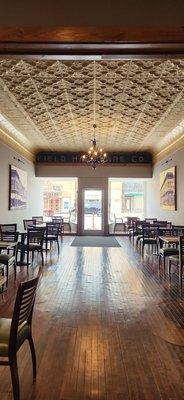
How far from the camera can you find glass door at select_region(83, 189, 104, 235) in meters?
15.0

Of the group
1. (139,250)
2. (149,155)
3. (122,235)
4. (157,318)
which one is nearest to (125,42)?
(157,318)

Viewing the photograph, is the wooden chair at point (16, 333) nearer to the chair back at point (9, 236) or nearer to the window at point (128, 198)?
the chair back at point (9, 236)

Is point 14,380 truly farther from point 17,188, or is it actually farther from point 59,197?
point 59,197

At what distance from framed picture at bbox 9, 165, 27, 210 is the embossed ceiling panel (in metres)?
1.17

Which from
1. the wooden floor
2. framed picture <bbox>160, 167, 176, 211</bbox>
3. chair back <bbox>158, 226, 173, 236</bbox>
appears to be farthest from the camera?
framed picture <bbox>160, 167, 176, 211</bbox>

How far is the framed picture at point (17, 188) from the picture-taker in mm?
9445

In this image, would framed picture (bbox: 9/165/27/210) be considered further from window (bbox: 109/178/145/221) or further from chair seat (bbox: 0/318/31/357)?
chair seat (bbox: 0/318/31/357)

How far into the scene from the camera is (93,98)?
6.95 meters

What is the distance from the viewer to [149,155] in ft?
46.3

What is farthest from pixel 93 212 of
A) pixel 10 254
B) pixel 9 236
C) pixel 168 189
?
pixel 10 254

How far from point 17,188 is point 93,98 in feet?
14.3

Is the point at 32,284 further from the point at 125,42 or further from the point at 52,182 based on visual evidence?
the point at 52,182

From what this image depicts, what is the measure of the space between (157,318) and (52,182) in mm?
13847

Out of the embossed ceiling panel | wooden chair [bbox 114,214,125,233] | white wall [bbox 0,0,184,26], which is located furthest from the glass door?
white wall [bbox 0,0,184,26]
